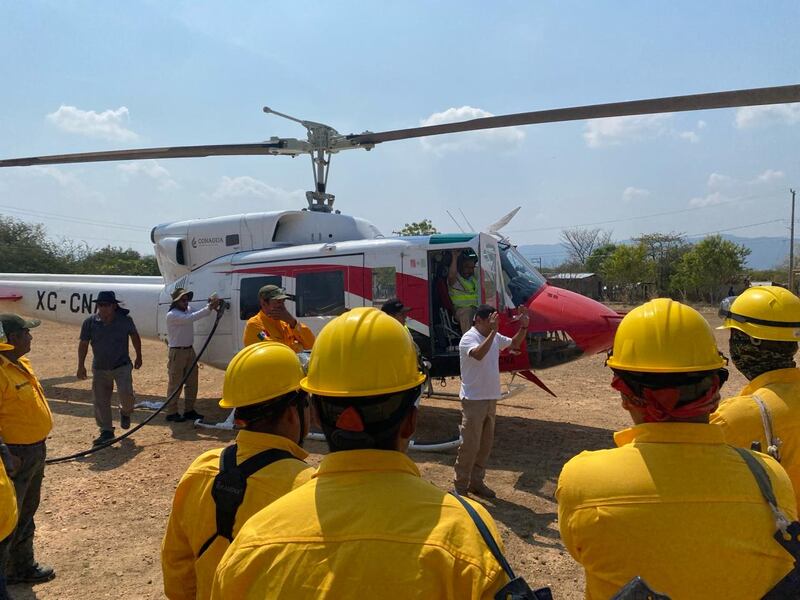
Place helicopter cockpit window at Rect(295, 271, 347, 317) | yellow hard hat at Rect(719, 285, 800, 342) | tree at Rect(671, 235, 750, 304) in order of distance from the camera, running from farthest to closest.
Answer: tree at Rect(671, 235, 750, 304) < helicopter cockpit window at Rect(295, 271, 347, 317) < yellow hard hat at Rect(719, 285, 800, 342)

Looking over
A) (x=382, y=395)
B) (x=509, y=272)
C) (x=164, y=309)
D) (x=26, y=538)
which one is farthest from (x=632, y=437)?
(x=164, y=309)

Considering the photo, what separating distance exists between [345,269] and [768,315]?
5519 mm

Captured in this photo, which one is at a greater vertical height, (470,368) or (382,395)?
(382,395)

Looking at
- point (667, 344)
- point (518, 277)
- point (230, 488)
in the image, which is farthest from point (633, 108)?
point (230, 488)

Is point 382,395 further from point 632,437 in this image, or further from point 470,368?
point 470,368

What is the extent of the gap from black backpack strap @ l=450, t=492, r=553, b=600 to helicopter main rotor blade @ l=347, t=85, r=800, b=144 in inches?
176

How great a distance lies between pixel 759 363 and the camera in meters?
2.20

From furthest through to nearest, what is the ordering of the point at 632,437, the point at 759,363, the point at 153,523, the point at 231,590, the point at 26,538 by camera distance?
the point at 153,523
the point at 26,538
the point at 759,363
the point at 632,437
the point at 231,590

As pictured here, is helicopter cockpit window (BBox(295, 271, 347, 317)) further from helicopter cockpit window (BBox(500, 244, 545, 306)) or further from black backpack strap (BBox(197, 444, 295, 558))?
black backpack strap (BBox(197, 444, 295, 558))

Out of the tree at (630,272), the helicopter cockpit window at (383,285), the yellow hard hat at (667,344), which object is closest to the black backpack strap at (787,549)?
the yellow hard hat at (667,344)

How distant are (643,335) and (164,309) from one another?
8455 millimetres

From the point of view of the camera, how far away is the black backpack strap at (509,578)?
1.04 meters

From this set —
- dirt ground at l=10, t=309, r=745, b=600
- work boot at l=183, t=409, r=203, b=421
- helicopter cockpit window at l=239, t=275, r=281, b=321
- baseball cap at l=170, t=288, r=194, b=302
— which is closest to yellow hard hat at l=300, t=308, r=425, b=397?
dirt ground at l=10, t=309, r=745, b=600

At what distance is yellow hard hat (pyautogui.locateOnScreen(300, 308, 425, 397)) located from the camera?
4.42 feet
